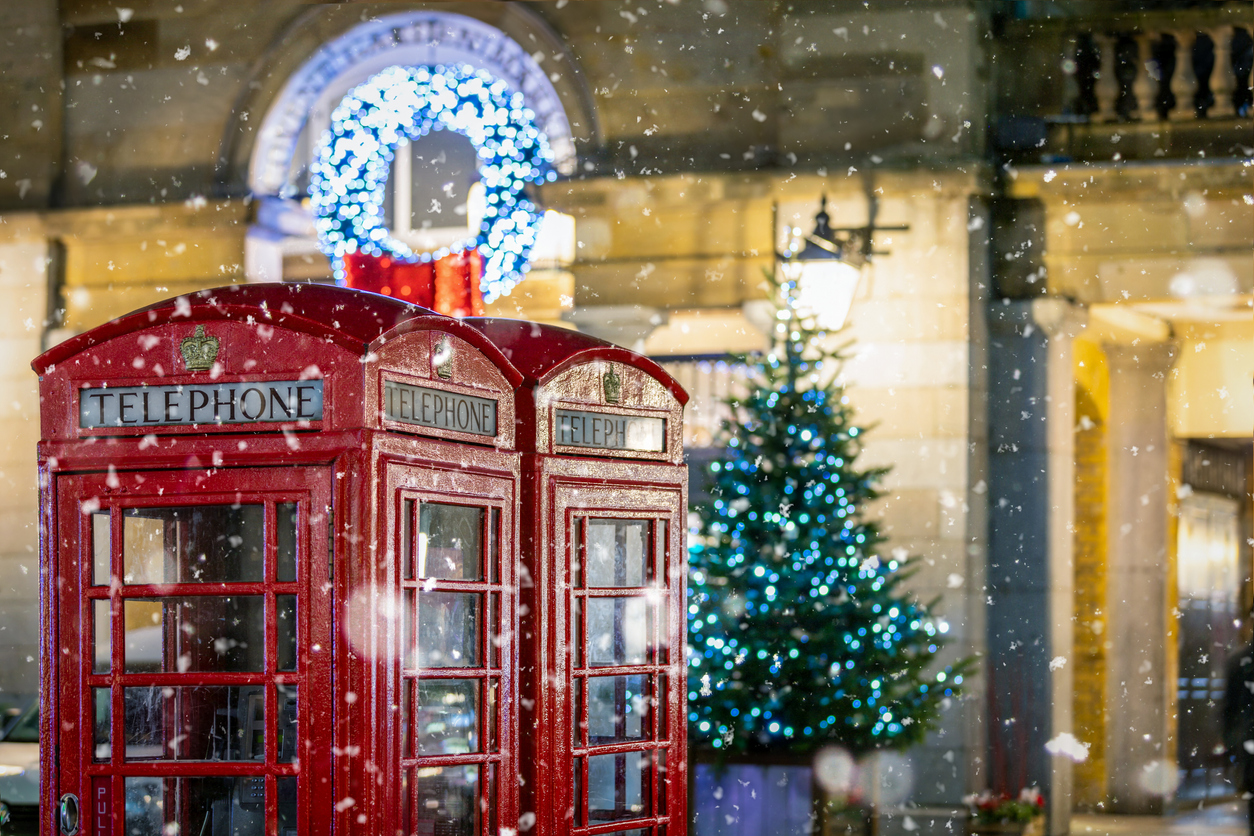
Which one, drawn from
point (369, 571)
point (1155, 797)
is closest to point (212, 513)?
point (369, 571)

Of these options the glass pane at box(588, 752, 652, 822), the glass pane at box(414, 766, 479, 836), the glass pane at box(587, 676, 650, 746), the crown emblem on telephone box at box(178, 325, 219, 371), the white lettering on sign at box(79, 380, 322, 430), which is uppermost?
the crown emblem on telephone box at box(178, 325, 219, 371)

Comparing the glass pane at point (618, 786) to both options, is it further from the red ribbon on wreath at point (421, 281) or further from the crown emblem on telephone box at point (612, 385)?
the red ribbon on wreath at point (421, 281)

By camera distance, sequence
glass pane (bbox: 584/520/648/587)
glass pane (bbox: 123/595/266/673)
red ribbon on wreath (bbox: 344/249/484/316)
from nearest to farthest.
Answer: glass pane (bbox: 123/595/266/673) → glass pane (bbox: 584/520/648/587) → red ribbon on wreath (bbox: 344/249/484/316)

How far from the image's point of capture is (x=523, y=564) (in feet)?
18.9

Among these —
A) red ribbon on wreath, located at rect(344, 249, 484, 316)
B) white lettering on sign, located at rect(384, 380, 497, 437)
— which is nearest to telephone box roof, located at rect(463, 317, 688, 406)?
white lettering on sign, located at rect(384, 380, 497, 437)

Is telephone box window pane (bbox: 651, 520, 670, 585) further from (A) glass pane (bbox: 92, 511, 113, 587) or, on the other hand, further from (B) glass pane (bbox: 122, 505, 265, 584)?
(A) glass pane (bbox: 92, 511, 113, 587)

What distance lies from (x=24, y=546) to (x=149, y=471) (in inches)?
357

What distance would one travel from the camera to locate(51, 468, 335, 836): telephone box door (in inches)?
189

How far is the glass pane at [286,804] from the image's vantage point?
4.94 m

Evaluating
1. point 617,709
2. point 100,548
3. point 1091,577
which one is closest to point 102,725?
point 100,548

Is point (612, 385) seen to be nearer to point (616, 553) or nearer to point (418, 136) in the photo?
point (616, 553)

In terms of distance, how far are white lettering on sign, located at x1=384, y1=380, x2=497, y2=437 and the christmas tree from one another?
13.9ft

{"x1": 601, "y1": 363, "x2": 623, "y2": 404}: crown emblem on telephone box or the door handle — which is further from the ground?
{"x1": 601, "y1": 363, "x2": 623, "y2": 404}: crown emblem on telephone box

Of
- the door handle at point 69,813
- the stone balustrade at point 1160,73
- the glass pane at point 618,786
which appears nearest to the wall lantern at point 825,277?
the stone balustrade at point 1160,73
